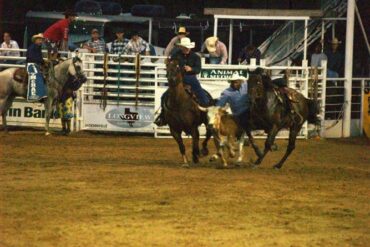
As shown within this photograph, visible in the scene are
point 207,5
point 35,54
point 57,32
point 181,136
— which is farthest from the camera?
point 207,5

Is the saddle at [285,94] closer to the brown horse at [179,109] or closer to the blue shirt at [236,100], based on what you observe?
the blue shirt at [236,100]

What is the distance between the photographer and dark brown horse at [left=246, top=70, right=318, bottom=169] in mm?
15477

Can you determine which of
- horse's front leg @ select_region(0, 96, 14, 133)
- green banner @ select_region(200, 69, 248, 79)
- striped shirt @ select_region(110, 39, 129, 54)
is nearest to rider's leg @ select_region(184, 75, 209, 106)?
green banner @ select_region(200, 69, 248, 79)

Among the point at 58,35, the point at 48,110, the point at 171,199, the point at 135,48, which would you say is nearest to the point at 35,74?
the point at 48,110

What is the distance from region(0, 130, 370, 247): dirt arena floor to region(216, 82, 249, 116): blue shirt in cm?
86

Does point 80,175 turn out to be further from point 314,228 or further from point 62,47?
point 62,47

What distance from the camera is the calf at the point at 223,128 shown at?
15.5 metres

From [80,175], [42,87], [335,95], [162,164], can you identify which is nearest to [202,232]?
[80,175]

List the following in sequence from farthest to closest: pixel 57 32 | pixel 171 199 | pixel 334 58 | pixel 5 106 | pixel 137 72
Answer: pixel 334 58 → pixel 57 32 → pixel 137 72 → pixel 5 106 → pixel 171 199

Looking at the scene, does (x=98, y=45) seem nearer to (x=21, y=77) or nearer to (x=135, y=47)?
(x=135, y=47)

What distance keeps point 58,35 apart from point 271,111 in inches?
313

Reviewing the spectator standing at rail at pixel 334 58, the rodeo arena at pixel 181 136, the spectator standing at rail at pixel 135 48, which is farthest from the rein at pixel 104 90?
the spectator standing at rail at pixel 334 58

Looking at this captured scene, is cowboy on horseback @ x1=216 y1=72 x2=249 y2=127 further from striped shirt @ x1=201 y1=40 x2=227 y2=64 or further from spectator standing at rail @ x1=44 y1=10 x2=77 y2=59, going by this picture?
spectator standing at rail @ x1=44 y1=10 x2=77 y2=59

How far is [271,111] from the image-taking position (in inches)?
624
